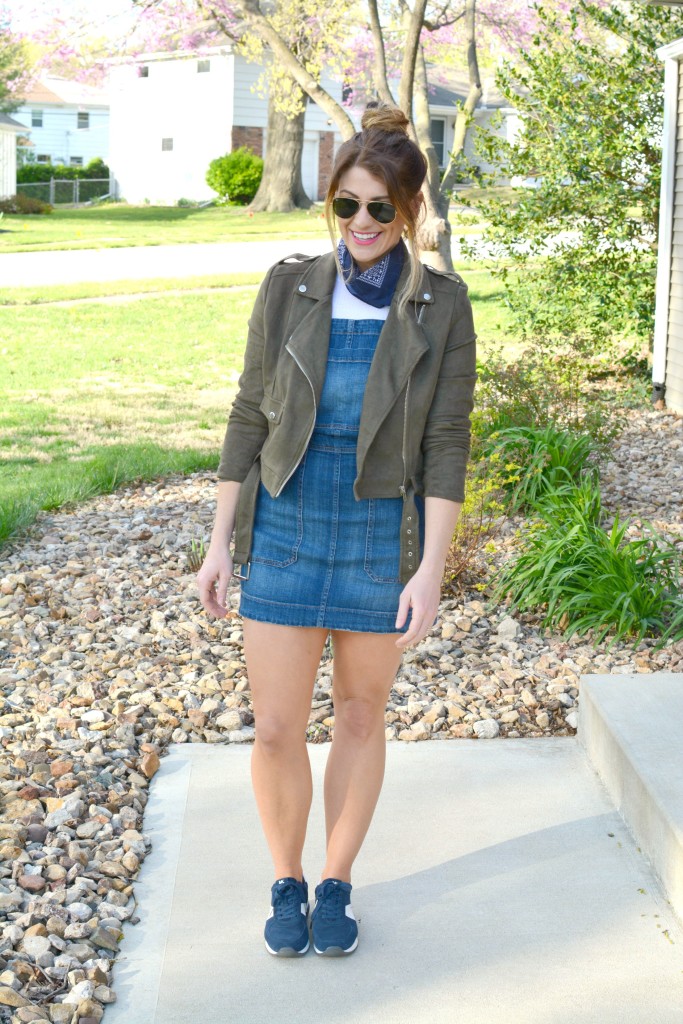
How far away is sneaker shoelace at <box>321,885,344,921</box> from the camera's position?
270 cm

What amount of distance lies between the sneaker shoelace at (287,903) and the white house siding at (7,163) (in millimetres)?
31134

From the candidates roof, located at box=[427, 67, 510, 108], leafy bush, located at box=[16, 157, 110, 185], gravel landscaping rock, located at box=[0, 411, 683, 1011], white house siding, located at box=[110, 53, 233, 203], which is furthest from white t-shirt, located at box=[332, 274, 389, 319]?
roof, located at box=[427, 67, 510, 108]

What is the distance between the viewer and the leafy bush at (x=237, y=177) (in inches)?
1238

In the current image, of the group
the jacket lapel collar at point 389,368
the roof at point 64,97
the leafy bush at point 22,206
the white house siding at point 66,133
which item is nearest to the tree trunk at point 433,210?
the jacket lapel collar at point 389,368

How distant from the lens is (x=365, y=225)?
247 centimetres

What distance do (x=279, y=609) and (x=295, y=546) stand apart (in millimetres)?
138

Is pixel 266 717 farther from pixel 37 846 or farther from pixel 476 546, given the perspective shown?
pixel 476 546

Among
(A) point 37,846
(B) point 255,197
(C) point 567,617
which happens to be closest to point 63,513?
(C) point 567,617

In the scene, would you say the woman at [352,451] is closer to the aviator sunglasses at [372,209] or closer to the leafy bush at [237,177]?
the aviator sunglasses at [372,209]

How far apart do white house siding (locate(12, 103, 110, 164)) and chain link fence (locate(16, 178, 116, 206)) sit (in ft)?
35.9

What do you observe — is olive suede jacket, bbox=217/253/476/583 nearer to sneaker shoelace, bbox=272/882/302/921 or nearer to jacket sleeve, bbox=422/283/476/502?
jacket sleeve, bbox=422/283/476/502

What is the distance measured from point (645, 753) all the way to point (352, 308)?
5.29ft

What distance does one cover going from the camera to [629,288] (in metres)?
10.0

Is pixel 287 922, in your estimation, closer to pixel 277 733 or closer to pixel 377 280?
pixel 277 733
